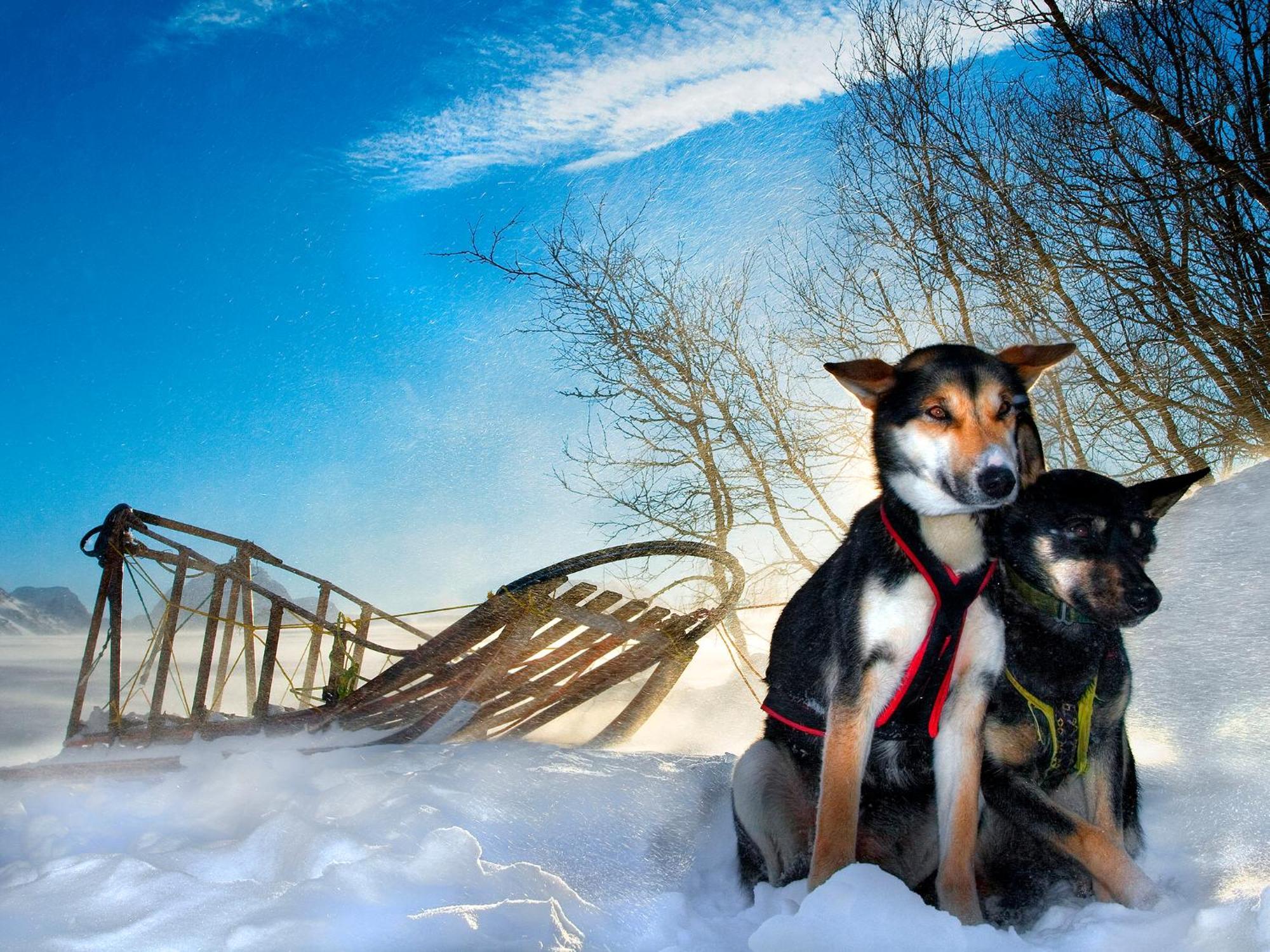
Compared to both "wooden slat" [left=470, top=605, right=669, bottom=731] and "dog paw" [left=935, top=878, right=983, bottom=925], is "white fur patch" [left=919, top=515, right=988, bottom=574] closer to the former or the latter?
"dog paw" [left=935, top=878, right=983, bottom=925]

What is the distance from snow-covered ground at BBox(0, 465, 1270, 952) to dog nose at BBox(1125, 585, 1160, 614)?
755mm

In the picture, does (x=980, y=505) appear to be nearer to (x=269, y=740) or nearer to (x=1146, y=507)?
(x=1146, y=507)

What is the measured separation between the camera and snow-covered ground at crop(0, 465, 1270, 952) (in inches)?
93.8

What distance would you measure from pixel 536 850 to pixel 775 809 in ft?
3.35

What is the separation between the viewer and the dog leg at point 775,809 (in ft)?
9.68

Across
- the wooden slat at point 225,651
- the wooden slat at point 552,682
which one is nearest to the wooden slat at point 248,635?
the wooden slat at point 225,651

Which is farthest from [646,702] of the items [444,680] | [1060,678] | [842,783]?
[1060,678]

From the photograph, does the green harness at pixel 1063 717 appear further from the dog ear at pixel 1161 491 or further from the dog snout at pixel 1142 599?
the dog ear at pixel 1161 491

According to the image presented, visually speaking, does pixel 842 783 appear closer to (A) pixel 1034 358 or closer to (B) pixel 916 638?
(B) pixel 916 638

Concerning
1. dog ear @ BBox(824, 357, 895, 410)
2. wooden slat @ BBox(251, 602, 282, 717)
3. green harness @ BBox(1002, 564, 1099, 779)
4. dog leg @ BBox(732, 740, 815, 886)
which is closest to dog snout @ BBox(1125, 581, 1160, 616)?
green harness @ BBox(1002, 564, 1099, 779)

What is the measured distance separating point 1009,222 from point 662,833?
607 centimetres

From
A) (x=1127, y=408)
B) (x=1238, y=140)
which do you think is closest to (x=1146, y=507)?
(x=1127, y=408)

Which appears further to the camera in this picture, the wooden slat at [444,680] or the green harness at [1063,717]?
the wooden slat at [444,680]

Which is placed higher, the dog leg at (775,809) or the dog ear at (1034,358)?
the dog ear at (1034,358)
